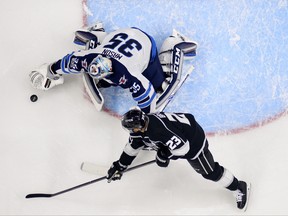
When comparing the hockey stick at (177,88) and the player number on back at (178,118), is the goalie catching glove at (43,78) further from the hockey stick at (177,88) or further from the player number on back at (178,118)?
the player number on back at (178,118)

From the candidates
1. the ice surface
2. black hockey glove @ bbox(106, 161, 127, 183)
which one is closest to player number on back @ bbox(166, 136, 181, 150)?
black hockey glove @ bbox(106, 161, 127, 183)

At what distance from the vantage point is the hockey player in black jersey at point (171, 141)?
9.90 feet

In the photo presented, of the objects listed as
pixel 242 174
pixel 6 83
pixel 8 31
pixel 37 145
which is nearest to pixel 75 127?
pixel 37 145

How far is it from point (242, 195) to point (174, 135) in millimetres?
1016

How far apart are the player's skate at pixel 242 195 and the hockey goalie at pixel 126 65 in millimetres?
942

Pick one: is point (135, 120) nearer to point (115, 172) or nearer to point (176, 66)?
point (115, 172)

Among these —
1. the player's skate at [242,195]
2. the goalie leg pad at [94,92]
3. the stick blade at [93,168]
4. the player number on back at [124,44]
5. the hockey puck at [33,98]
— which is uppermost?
the player number on back at [124,44]

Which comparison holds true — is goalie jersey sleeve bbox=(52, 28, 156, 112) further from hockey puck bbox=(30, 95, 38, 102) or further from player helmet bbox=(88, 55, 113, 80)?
hockey puck bbox=(30, 95, 38, 102)

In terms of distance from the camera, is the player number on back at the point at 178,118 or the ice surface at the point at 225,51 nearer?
the player number on back at the point at 178,118

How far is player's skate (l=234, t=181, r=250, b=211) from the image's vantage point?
3670mm

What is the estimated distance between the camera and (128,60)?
3.62 metres

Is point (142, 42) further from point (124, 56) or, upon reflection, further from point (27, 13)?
point (27, 13)

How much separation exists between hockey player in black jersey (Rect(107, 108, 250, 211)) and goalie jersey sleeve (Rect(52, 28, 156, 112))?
19.7 inches

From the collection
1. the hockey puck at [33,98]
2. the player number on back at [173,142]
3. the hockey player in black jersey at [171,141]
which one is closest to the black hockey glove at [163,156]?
the hockey player in black jersey at [171,141]
